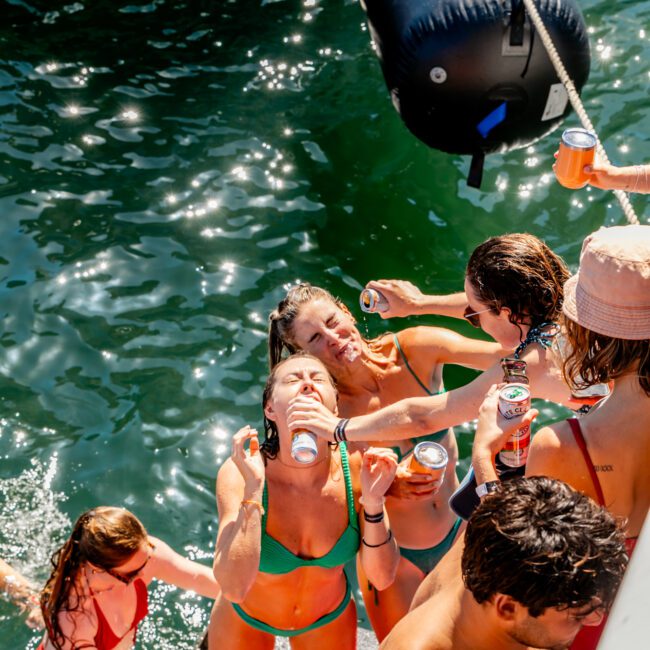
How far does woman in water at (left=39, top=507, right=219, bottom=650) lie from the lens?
3869 mm

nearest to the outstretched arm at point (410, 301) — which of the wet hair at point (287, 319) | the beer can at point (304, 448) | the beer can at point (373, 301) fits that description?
the beer can at point (373, 301)

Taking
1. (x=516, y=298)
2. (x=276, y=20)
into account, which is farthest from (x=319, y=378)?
(x=276, y=20)

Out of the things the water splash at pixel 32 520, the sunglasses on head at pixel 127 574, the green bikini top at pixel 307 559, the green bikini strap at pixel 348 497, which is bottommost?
the water splash at pixel 32 520

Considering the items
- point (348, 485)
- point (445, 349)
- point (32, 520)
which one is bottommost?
point (32, 520)

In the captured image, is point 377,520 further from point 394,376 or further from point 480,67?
point 480,67

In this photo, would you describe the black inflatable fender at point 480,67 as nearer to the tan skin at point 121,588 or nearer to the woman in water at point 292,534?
the woman in water at point 292,534

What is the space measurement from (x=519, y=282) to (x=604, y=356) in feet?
2.63

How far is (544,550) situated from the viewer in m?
2.37

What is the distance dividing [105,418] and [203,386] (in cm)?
71

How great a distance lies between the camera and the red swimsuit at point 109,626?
3996mm

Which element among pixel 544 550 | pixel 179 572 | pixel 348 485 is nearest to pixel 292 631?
pixel 179 572

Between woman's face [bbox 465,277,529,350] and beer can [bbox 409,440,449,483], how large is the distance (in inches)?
21.1

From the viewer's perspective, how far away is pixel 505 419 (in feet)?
10.6

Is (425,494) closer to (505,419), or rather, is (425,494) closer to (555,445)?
(505,419)
